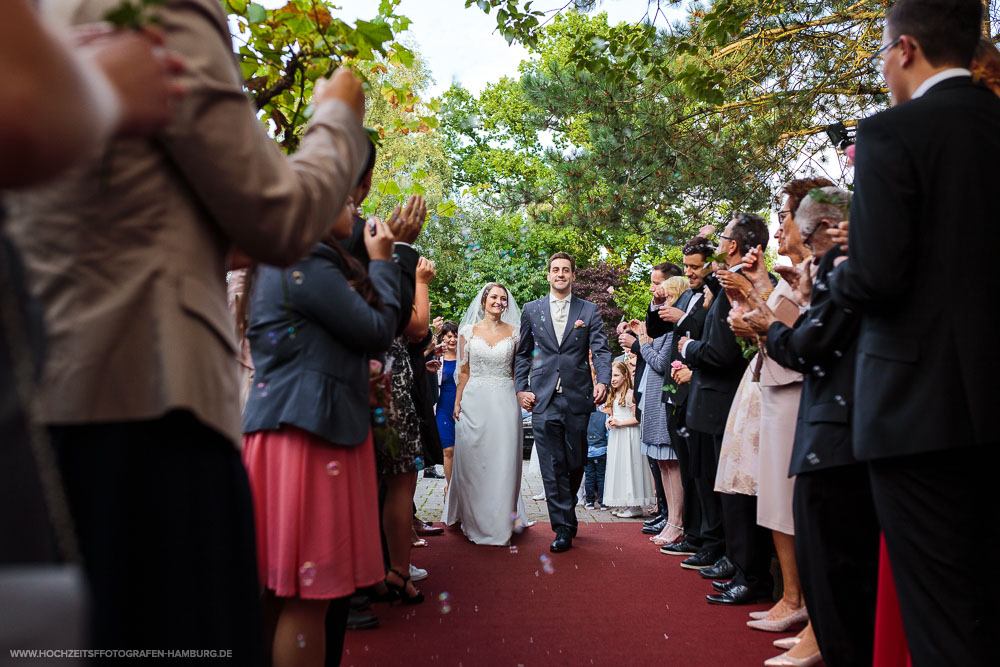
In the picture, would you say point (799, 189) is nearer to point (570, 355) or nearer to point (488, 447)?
point (570, 355)

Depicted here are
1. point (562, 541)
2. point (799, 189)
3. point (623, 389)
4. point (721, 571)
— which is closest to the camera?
point (799, 189)

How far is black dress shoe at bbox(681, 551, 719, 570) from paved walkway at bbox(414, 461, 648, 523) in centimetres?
297

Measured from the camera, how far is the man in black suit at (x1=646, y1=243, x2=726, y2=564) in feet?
21.9

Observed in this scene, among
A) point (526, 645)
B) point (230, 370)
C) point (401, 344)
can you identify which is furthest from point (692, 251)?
point (230, 370)

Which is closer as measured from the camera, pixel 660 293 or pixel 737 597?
pixel 737 597

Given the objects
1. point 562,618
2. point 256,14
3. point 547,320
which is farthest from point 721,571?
point 256,14

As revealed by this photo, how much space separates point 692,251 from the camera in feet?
23.1

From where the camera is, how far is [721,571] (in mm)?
6516

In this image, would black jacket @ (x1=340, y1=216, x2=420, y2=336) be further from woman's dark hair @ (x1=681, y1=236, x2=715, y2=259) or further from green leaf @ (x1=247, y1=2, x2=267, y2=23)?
woman's dark hair @ (x1=681, y1=236, x2=715, y2=259)

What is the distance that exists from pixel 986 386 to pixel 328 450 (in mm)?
2123

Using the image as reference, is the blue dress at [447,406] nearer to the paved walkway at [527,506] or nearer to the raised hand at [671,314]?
the paved walkway at [527,506]

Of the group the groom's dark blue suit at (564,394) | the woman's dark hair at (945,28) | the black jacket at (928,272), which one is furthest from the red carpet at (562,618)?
the woman's dark hair at (945,28)

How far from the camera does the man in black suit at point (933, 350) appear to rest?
2.45 meters

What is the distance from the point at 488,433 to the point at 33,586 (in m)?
7.96
